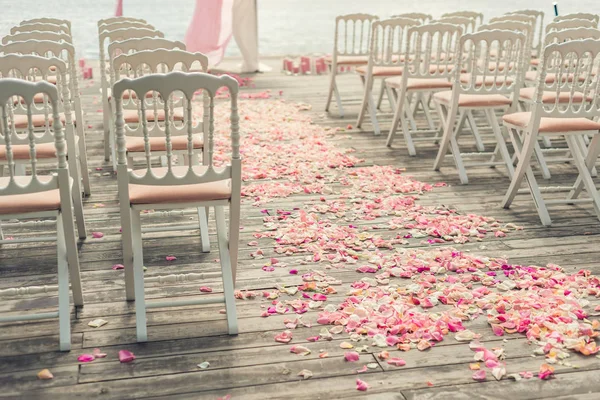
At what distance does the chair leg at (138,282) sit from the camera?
116 inches

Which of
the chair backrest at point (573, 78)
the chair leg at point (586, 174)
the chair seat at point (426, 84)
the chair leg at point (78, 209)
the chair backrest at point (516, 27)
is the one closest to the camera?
the chair leg at point (78, 209)

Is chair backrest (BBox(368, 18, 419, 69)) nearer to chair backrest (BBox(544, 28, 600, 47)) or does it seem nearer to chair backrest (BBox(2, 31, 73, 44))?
chair backrest (BBox(544, 28, 600, 47))

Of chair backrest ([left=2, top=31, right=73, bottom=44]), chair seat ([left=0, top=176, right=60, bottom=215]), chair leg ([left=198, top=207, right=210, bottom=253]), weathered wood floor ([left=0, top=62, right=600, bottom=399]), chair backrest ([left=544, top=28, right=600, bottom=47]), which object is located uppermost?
chair backrest ([left=544, top=28, right=600, bottom=47])

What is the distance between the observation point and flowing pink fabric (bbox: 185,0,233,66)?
30.6 feet

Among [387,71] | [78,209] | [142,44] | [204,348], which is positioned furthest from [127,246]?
[387,71]

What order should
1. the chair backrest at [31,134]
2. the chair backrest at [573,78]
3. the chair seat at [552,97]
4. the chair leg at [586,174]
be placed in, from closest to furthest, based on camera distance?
the chair backrest at [31,134] < the chair backrest at [573,78] < the chair leg at [586,174] < the chair seat at [552,97]

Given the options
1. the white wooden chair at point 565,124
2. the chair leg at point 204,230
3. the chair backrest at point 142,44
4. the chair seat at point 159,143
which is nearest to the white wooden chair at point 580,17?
the white wooden chair at point 565,124

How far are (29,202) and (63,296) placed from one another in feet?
1.36

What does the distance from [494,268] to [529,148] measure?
1038mm

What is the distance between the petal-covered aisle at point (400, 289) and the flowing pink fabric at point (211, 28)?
4.76 meters

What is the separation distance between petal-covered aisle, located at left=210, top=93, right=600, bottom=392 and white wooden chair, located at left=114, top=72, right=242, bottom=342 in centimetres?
40

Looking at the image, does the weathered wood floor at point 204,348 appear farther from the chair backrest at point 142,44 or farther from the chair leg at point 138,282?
the chair backrest at point 142,44

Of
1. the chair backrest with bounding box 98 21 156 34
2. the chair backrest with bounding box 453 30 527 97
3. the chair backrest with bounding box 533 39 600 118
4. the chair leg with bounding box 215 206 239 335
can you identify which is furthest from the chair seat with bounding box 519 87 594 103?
the chair backrest with bounding box 98 21 156 34

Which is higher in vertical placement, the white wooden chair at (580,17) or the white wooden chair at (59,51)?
the white wooden chair at (580,17)
